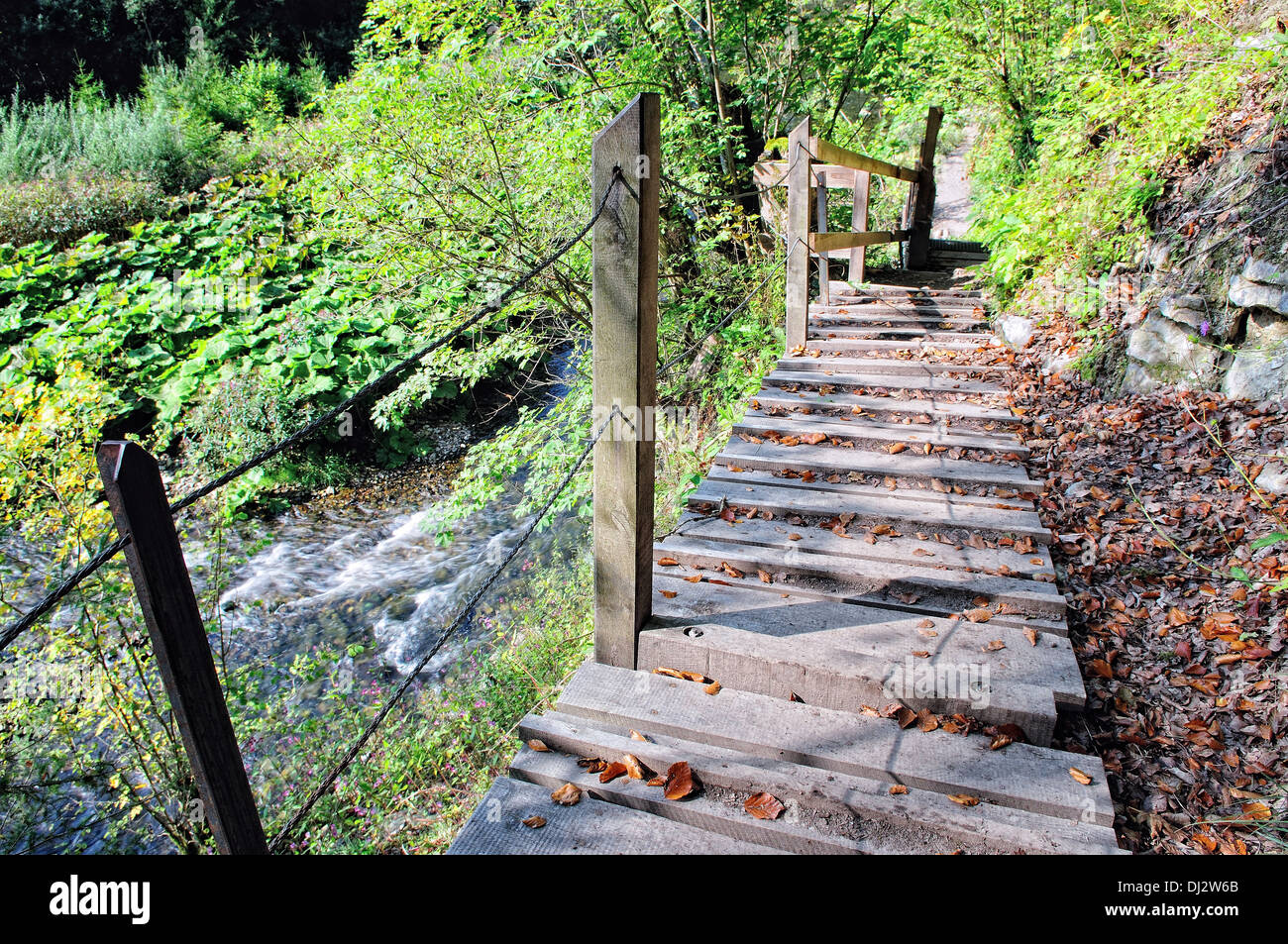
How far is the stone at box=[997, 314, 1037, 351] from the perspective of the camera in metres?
5.33

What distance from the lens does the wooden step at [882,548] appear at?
2.75 meters

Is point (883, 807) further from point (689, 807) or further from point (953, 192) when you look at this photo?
point (953, 192)

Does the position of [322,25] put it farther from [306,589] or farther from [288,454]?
[306,589]

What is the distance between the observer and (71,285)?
8453mm

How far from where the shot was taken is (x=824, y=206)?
6.20m

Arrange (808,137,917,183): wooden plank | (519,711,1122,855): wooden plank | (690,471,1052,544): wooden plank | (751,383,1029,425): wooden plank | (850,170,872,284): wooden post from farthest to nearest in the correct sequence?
(850,170,872,284): wooden post → (808,137,917,183): wooden plank → (751,383,1029,425): wooden plank → (690,471,1052,544): wooden plank → (519,711,1122,855): wooden plank

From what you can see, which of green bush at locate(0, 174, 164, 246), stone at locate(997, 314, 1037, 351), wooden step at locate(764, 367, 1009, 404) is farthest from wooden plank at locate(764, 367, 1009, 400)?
green bush at locate(0, 174, 164, 246)

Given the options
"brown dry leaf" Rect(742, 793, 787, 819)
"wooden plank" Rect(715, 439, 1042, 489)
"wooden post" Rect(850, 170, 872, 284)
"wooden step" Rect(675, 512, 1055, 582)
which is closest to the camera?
"brown dry leaf" Rect(742, 793, 787, 819)

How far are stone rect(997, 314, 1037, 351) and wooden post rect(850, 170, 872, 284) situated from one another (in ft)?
5.73

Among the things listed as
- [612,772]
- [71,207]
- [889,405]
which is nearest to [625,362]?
[612,772]

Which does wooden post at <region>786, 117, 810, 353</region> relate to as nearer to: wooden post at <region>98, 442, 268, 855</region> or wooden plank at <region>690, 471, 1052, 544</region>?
wooden plank at <region>690, 471, 1052, 544</region>

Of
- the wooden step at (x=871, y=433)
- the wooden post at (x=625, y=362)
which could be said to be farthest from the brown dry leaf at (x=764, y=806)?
the wooden step at (x=871, y=433)

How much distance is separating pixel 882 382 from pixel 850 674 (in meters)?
2.92
